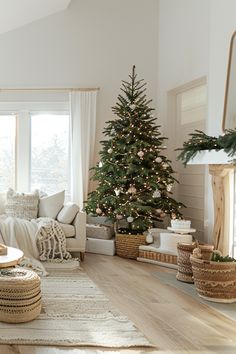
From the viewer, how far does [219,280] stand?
3641 mm

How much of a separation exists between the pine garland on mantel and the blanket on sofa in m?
1.78

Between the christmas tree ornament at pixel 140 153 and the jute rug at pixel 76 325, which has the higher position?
the christmas tree ornament at pixel 140 153

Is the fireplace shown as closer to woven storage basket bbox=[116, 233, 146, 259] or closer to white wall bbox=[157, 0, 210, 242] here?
white wall bbox=[157, 0, 210, 242]

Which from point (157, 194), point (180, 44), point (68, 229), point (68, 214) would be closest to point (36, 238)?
point (68, 229)

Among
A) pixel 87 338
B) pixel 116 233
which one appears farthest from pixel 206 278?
pixel 116 233

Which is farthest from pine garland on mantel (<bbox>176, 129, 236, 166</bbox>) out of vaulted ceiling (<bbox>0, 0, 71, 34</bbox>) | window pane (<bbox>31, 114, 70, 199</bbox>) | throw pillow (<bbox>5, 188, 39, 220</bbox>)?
vaulted ceiling (<bbox>0, 0, 71, 34</bbox>)

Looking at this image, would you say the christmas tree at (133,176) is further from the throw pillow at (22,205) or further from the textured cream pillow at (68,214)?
the throw pillow at (22,205)

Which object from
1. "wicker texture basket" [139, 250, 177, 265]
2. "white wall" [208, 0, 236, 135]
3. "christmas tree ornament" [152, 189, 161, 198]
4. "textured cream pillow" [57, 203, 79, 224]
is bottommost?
"wicker texture basket" [139, 250, 177, 265]

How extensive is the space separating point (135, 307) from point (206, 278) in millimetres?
702

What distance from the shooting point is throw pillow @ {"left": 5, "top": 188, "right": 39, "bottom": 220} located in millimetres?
5672

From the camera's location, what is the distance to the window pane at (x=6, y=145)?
685cm

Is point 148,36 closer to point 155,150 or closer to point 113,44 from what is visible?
point 113,44

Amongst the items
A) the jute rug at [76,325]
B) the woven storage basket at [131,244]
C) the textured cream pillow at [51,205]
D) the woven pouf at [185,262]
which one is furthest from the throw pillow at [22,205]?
the woven pouf at [185,262]

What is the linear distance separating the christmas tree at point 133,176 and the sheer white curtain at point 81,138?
0.73 meters
